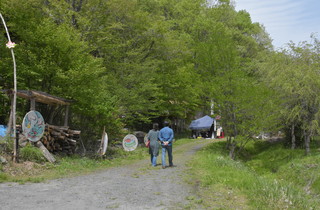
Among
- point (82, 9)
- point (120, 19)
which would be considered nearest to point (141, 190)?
point (82, 9)

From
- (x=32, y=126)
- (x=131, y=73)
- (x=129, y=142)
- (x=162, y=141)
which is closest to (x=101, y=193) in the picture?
(x=162, y=141)

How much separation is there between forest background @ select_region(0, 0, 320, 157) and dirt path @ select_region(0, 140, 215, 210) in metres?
6.81

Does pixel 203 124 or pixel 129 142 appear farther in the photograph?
pixel 203 124

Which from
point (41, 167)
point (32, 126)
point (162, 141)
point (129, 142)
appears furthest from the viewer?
point (129, 142)

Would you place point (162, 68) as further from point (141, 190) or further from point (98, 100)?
point (141, 190)

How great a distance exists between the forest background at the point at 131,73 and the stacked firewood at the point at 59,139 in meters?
1.68

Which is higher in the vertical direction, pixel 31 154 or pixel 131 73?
pixel 131 73

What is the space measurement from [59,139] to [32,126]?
8.76ft

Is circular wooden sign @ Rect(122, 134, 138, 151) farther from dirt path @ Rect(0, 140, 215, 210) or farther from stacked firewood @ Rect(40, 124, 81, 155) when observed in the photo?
dirt path @ Rect(0, 140, 215, 210)

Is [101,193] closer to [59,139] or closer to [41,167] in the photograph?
[41,167]

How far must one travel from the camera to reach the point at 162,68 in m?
30.3

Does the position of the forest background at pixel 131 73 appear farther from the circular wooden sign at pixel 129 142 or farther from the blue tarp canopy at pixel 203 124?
the blue tarp canopy at pixel 203 124

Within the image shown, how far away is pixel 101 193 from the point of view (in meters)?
7.33

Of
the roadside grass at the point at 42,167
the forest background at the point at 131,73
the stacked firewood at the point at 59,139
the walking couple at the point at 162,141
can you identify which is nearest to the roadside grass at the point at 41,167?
the roadside grass at the point at 42,167
